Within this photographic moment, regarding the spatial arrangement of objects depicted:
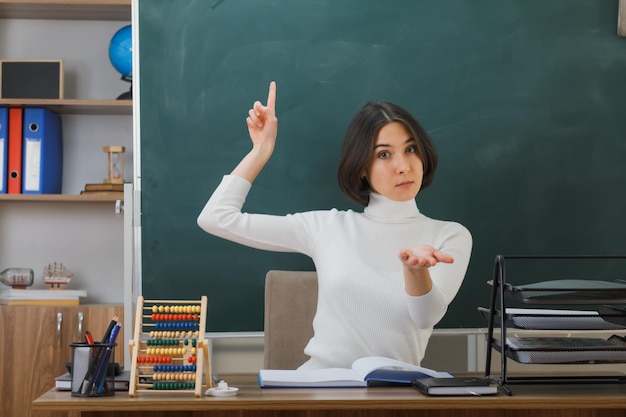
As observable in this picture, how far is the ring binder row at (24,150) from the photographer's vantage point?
141 inches

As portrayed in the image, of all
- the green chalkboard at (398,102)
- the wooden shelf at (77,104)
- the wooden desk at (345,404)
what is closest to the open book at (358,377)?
the wooden desk at (345,404)

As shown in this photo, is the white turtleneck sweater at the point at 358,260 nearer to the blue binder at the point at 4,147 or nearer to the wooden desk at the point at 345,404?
the wooden desk at the point at 345,404

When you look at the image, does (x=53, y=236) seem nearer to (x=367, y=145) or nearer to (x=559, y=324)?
(x=367, y=145)

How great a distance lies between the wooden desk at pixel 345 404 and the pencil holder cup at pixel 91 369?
32 mm

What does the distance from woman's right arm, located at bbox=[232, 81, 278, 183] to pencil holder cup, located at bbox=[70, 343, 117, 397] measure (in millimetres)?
809

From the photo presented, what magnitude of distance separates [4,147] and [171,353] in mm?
2096

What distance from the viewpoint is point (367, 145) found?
2.42 metres

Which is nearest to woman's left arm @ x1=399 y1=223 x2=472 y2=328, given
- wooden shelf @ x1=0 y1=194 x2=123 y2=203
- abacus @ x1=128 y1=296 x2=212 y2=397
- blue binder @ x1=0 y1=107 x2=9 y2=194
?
abacus @ x1=128 y1=296 x2=212 y2=397

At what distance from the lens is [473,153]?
3037 millimetres

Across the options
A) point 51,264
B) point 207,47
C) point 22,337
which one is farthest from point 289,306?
point 51,264

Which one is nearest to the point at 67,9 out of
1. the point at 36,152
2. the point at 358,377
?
the point at 36,152

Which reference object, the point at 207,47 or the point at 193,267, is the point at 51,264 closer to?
the point at 193,267

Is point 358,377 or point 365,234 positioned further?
point 365,234

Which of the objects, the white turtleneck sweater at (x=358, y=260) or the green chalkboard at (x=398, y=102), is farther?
the green chalkboard at (x=398, y=102)
